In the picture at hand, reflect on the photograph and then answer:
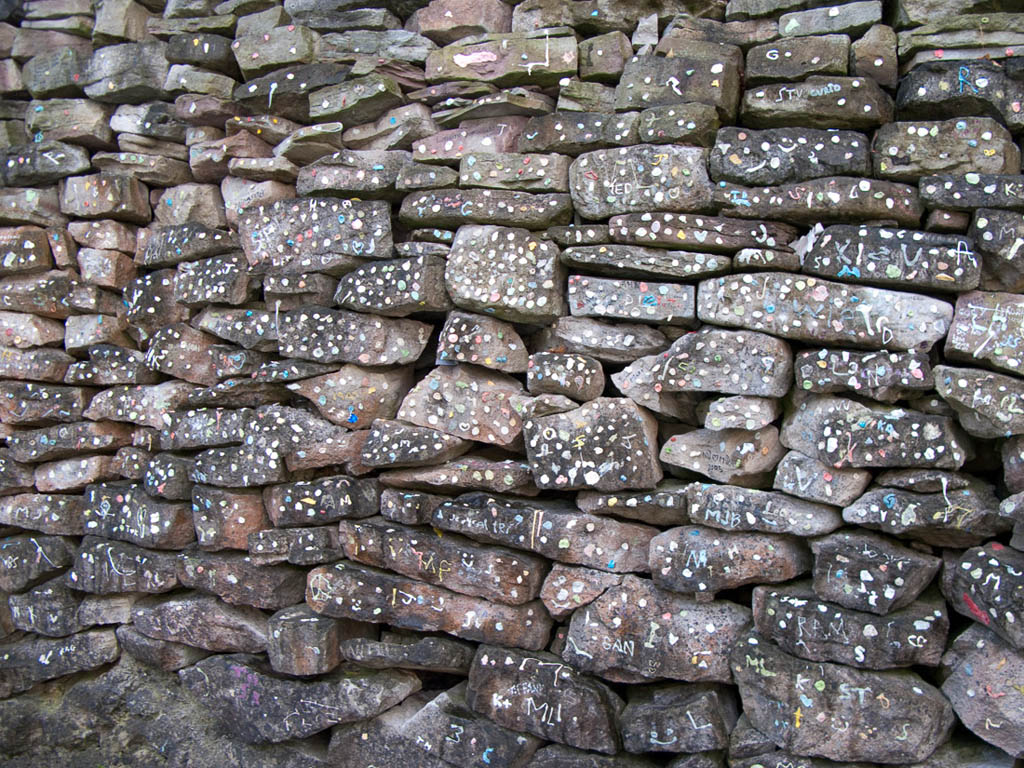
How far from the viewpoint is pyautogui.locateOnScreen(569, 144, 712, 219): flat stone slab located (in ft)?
10.2

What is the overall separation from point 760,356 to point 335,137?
2.05 m

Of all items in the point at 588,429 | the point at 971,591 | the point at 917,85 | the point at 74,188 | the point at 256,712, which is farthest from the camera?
the point at 74,188

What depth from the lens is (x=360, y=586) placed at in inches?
137

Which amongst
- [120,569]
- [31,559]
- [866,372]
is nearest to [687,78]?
[866,372]

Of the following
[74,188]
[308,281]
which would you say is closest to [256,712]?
[308,281]

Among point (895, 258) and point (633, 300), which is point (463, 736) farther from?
point (895, 258)

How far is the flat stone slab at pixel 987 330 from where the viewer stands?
9.04ft

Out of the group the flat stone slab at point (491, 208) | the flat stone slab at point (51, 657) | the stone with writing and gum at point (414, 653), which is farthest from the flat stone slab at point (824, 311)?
the flat stone slab at point (51, 657)

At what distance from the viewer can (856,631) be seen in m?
2.80

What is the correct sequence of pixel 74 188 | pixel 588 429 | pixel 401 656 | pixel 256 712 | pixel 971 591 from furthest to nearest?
1. pixel 74 188
2. pixel 256 712
3. pixel 401 656
4. pixel 588 429
5. pixel 971 591

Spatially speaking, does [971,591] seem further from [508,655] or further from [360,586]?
[360,586]

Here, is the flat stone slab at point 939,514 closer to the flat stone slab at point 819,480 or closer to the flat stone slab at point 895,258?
the flat stone slab at point 819,480

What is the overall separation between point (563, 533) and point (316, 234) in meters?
1.64

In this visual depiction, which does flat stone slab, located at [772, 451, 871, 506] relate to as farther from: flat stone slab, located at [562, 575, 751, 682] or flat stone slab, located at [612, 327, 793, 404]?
flat stone slab, located at [562, 575, 751, 682]
